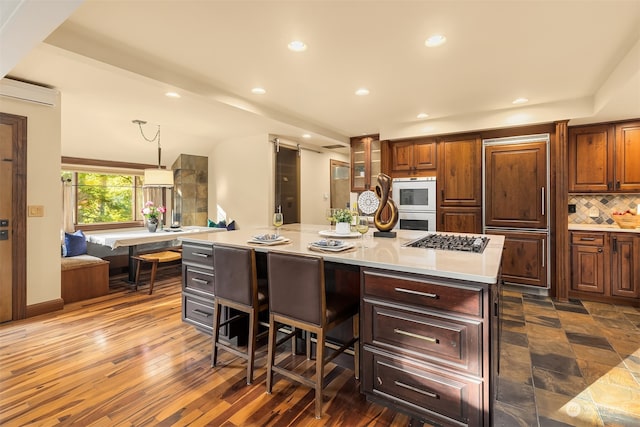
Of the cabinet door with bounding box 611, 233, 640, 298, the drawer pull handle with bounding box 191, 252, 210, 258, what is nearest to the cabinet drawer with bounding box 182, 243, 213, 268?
the drawer pull handle with bounding box 191, 252, 210, 258

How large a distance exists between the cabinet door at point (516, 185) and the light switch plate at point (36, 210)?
516cm

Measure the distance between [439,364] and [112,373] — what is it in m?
2.12

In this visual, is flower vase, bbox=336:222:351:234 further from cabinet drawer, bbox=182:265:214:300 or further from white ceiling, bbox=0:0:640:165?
white ceiling, bbox=0:0:640:165

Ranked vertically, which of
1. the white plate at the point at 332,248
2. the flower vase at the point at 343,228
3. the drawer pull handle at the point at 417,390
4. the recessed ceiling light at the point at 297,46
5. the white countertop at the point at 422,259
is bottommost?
the drawer pull handle at the point at 417,390

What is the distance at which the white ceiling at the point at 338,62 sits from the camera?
199 centimetres

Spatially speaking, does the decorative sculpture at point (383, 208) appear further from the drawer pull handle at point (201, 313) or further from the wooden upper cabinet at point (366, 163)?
the wooden upper cabinet at point (366, 163)

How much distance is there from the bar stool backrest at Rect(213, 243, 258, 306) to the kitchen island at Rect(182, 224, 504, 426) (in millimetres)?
451

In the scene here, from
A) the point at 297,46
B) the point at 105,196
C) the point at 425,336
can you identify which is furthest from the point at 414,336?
the point at 105,196

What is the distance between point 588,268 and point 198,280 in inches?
169

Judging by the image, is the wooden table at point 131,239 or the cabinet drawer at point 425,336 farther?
the wooden table at point 131,239

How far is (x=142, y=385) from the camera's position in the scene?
1999 mm

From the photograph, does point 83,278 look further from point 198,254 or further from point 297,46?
point 297,46

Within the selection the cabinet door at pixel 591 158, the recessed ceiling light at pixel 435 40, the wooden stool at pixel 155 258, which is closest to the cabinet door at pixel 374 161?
the cabinet door at pixel 591 158

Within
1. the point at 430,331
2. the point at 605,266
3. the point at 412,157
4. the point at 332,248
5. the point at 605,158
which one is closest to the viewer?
the point at 430,331
